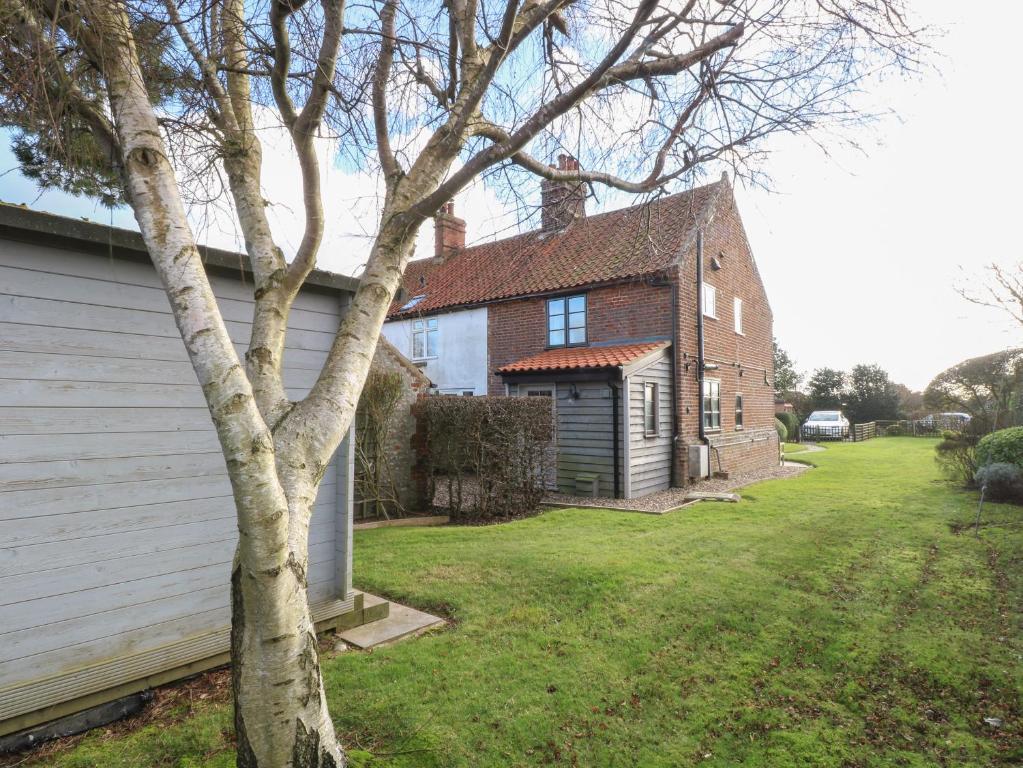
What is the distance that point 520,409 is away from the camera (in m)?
10.2

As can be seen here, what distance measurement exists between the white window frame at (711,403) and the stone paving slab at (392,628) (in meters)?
10.6

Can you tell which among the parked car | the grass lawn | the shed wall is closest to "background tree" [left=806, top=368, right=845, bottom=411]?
the parked car

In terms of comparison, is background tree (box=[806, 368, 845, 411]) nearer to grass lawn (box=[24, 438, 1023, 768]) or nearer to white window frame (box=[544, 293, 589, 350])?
white window frame (box=[544, 293, 589, 350])

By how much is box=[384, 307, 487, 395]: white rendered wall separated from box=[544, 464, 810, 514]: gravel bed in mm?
5800

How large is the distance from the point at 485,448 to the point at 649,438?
4493 millimetres

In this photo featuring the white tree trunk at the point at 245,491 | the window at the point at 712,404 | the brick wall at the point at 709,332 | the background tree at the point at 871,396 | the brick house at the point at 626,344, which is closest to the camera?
the white tree trunk at the point at 245,491

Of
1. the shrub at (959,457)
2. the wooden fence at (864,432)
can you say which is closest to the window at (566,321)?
the shrub at (959,457)

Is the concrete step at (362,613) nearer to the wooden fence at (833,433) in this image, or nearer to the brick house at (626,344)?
the brick house at (626,344)

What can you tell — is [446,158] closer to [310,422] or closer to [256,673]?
[310,422]

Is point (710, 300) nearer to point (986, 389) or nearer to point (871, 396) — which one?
point (986, 389)

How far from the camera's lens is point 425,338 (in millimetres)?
18656

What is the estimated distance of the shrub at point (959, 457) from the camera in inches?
496

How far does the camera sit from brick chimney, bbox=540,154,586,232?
15.0 feet

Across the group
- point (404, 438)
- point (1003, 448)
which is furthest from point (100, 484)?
point (1003, 448)
